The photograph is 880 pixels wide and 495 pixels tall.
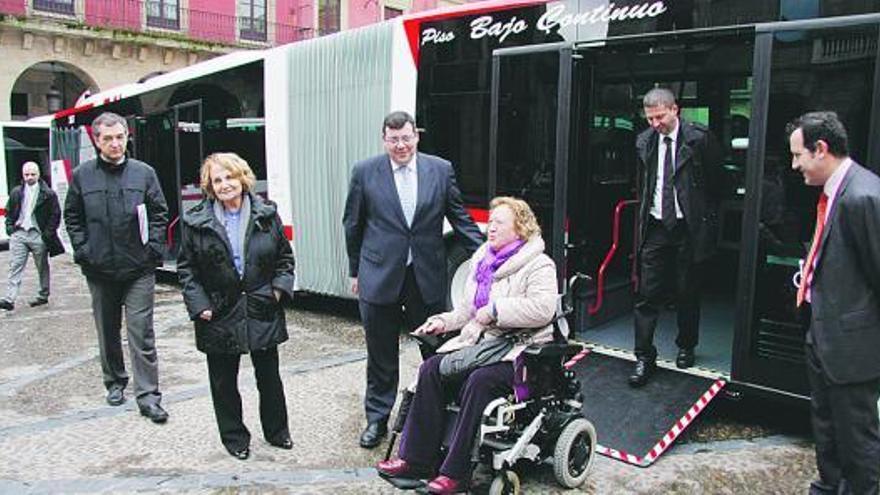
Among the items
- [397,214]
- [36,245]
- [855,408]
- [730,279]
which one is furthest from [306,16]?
[855,408]

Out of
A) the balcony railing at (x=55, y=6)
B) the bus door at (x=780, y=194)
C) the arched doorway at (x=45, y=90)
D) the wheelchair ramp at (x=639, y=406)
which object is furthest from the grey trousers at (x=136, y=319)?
the arched doorway at (x=45, y=90)

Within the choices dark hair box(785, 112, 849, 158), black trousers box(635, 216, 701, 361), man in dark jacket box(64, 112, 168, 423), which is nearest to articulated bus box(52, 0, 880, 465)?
black trousers box(635, 216, 701, 361)

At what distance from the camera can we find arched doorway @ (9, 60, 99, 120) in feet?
77.4

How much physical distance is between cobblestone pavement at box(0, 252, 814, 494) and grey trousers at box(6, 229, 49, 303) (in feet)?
8.14

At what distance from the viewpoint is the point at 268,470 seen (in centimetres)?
412

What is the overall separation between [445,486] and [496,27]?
3.92 metres

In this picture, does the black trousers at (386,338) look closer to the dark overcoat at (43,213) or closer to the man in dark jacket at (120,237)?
the man in dark jacket at (120,237)

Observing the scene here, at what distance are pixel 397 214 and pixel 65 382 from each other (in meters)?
3.13

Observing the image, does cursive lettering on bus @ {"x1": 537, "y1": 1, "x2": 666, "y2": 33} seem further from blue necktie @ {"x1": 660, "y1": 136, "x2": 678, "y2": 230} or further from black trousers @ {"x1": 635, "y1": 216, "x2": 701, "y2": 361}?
black trousers @ {"x1": 635, "y1": 216, "x2": 701, "y2": 361}

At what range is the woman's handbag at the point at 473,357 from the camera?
371 cm

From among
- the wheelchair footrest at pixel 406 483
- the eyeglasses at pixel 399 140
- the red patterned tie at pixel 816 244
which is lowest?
the wheelchair footrest at pixel 406 483

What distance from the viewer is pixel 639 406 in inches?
182

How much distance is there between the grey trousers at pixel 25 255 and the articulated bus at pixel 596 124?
88.8 inches

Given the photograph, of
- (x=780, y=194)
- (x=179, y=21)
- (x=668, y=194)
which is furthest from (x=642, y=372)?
(x=179, y=21)
